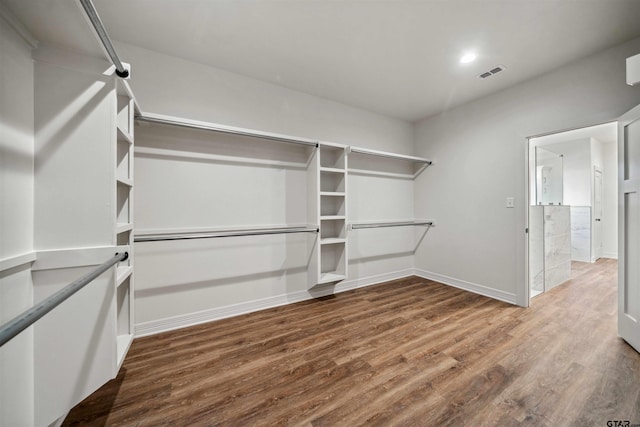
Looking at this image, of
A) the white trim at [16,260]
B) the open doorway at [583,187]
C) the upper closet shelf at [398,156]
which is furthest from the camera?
the open doorway at [583,187]

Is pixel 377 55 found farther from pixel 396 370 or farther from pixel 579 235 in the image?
pixel 579 235

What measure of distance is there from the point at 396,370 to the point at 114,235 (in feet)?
6.38

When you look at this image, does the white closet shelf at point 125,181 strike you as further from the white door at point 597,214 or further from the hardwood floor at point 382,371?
the white door at point 597,214

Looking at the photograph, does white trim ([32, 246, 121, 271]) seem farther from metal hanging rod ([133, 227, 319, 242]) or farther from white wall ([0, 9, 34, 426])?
metal hanging rod ([133, 227, 319, 242])

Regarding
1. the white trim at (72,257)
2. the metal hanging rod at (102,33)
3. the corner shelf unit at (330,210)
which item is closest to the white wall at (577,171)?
the corner shelf unit at (330,210)

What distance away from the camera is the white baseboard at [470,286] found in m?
2.90

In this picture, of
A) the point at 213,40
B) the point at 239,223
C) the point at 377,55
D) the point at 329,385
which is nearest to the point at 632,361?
the point at 329,385

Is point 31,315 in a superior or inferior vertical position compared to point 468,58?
inferior

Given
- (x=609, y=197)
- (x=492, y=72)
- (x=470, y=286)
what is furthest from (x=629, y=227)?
(x=609, y=197)

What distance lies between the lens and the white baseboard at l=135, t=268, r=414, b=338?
2209 mm

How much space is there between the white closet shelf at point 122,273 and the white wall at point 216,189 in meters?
0.69

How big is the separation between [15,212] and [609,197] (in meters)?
8.75

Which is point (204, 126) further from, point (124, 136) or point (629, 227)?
point (629, 227)

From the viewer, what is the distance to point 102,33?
42.9 inches
